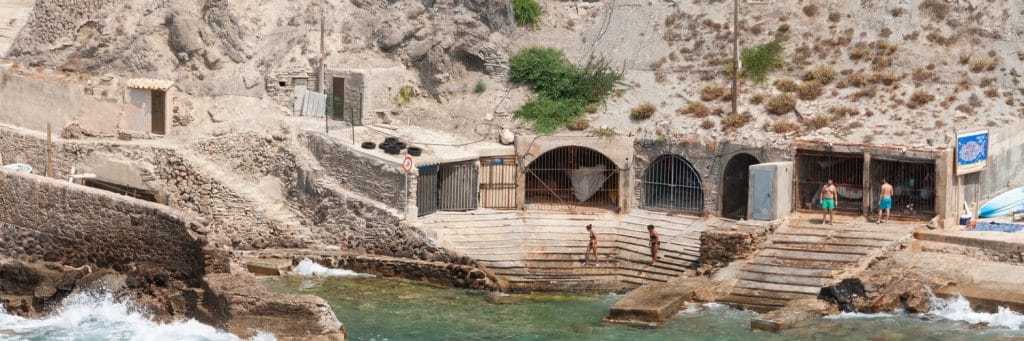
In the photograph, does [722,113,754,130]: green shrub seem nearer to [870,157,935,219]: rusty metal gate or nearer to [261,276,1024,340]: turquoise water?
[870,157,935,219]: rusty metal gate

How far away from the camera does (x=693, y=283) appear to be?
148 ft

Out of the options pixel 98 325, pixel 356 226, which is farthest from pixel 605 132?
pixel 98 325

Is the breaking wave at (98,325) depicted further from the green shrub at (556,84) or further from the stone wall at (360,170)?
the green shrub at (556,84)

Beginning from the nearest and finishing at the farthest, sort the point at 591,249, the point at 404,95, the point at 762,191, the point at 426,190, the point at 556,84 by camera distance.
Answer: the point at 762,191
the point at 591,249
the point at 426,190
the point at 556,84
the point at 404,95

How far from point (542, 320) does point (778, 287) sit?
5307 mm

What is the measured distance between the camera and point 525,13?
54.5 m

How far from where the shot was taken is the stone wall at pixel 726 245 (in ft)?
150

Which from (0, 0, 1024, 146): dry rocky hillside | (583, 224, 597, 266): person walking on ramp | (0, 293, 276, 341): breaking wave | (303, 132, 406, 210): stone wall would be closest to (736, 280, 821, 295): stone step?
(583, 224, 597, 266): person walking on ramp

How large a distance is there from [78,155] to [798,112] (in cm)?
1843

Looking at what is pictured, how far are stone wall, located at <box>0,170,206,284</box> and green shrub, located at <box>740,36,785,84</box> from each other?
52.3 ft

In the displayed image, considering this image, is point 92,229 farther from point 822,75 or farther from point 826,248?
point 822,75

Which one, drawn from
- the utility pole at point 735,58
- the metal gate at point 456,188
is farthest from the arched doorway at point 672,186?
the metal gate at point 456,188

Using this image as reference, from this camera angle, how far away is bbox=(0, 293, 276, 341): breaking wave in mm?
42094

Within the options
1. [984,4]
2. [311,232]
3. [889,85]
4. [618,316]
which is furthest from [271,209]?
[984,4]
